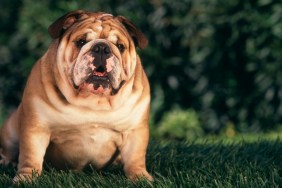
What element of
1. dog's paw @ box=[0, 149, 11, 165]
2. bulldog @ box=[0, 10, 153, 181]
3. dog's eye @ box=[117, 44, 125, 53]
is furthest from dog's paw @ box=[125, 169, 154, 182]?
dog's paw @ box=[0, 149, 11, 165]

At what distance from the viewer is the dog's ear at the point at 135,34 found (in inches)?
190

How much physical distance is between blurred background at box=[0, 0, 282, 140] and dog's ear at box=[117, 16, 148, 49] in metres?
3.46

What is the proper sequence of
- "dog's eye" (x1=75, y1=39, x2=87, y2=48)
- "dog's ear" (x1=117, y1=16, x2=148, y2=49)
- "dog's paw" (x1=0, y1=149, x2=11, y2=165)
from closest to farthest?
"dog's eye" (x1=75, y1=39, x2=87, y2=48) < "dog's ear" (x1=117, y1=16, x2=148, y2=49) < "dog's paw" (x1=0, y1=149, x2=11, y2=165)

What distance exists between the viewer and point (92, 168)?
4.94m

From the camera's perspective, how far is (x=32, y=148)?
4.72m

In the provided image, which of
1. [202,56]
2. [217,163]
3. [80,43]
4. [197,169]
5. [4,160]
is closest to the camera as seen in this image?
[80,43]

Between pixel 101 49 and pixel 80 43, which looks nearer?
pixel 101 49

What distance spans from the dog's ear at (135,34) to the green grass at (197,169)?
0.76 m

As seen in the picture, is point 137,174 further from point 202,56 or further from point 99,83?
point 202,56

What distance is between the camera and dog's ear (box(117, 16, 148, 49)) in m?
4.82

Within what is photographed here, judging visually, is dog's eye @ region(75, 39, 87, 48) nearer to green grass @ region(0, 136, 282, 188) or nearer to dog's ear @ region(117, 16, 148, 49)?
dog's ear @ region(117, 16, 148, 49)

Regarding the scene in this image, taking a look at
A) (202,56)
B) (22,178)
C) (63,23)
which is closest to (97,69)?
(63,23)

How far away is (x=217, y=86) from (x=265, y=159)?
3070 millimetres

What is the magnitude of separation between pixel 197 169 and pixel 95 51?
3.34 feet
